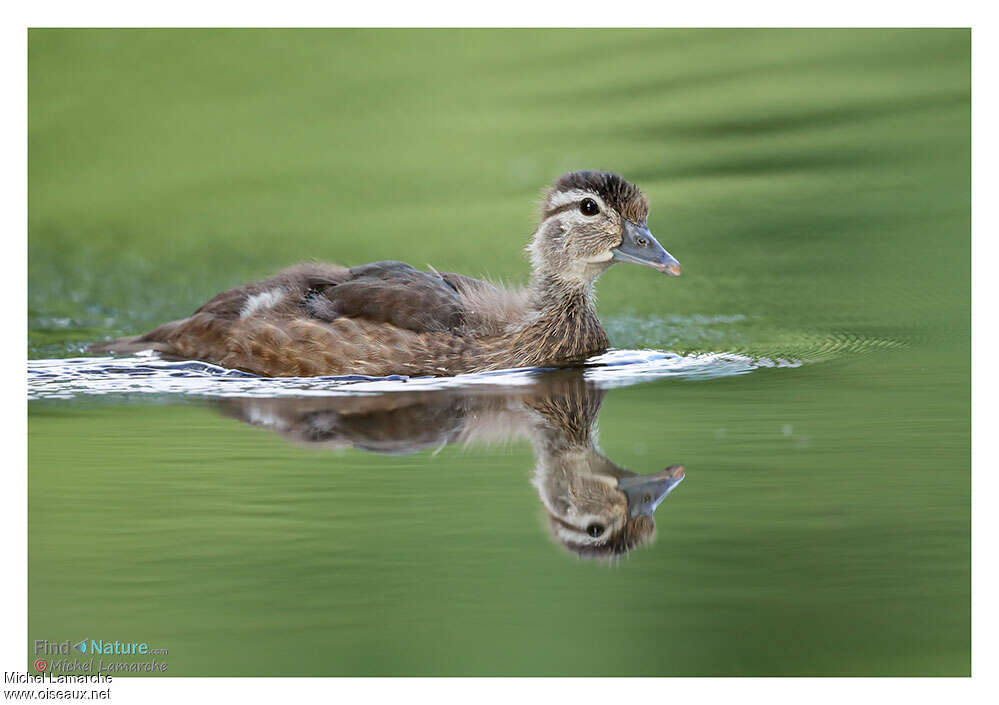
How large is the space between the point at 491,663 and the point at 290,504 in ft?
6.07

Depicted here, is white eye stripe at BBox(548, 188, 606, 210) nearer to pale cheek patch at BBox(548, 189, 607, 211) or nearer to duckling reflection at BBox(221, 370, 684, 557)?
pale cheek patch at BBox(548, 189, 607, 211)

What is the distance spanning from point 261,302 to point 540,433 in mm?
3293

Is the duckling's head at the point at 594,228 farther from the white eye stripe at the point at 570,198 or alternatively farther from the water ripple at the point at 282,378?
the water ripple at the point at 282,378

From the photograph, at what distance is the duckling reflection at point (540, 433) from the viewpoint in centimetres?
686

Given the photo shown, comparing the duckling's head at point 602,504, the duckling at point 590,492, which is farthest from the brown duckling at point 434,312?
the duckling's head at point 602,504

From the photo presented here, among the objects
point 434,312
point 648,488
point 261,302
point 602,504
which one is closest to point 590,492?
point 602,504

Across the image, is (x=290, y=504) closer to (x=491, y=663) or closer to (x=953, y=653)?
(x=491, y=663)

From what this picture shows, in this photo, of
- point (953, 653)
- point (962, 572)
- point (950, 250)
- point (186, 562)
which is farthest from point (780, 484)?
point (950, 250)

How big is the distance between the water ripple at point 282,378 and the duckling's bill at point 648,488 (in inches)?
95.0

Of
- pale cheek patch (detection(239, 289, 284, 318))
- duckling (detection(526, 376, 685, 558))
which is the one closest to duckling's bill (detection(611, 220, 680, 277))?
duckling (detection(526, 376, 685, 558))

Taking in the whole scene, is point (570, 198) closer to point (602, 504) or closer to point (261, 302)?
point (261, 302)

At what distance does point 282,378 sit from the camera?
10.2m
